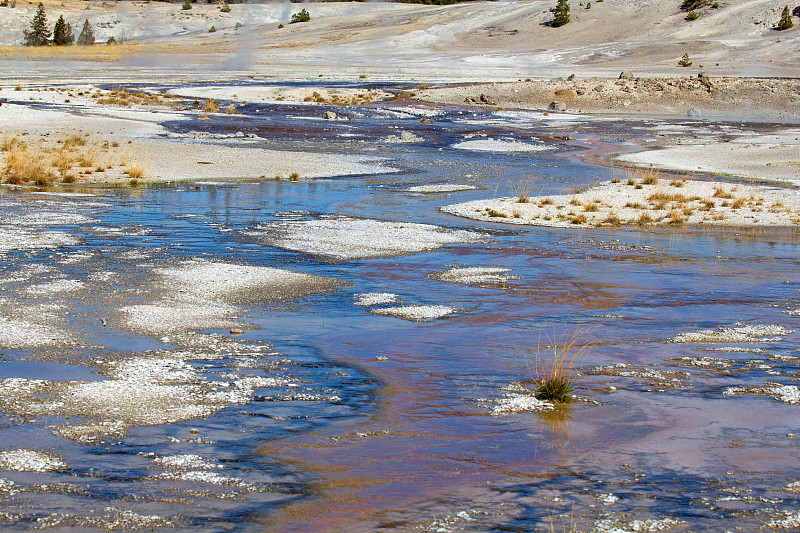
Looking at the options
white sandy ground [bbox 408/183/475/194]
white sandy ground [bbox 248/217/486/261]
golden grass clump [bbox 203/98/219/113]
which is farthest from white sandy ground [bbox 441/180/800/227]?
golden grass clump [bbox 203/98/219/113]

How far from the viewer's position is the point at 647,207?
57.3 ft

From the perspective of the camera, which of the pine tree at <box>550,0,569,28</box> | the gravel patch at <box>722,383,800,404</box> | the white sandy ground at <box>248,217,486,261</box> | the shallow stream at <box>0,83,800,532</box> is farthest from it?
the pine tree at <box>550,0,569,28</box>

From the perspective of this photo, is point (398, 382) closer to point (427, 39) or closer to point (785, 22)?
point (785, 22)

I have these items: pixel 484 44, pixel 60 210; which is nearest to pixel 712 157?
pixel 60 210

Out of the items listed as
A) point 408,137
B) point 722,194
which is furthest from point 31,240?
point 408,137

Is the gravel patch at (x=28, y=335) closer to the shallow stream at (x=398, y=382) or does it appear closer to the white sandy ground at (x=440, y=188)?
the shallow stream at (x=398, y=382)

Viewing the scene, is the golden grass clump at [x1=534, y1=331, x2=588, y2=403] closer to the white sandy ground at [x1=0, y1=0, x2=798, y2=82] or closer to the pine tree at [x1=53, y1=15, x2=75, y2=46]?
the white sandy ground at [x1=0, y1=0, x2=798, y2=82]

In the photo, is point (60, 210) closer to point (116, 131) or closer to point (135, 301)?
point (135, 301)

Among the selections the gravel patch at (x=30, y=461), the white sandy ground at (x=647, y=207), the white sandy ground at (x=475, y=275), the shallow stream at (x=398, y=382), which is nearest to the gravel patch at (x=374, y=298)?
the shallow stream at (x=398, y=382)

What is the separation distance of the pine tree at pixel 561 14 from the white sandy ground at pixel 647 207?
76016mm

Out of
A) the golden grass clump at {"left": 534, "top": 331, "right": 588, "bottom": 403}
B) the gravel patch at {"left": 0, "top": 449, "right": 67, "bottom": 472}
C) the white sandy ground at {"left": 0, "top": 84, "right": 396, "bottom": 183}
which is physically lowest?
the gravel patch at {"left": 0, "top": 449, "right": 67, "bottom": 472}

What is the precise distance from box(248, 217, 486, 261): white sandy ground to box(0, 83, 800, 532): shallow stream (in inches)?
3.1

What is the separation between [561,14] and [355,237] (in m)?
83.9

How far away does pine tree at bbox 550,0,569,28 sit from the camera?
92.3 metres
